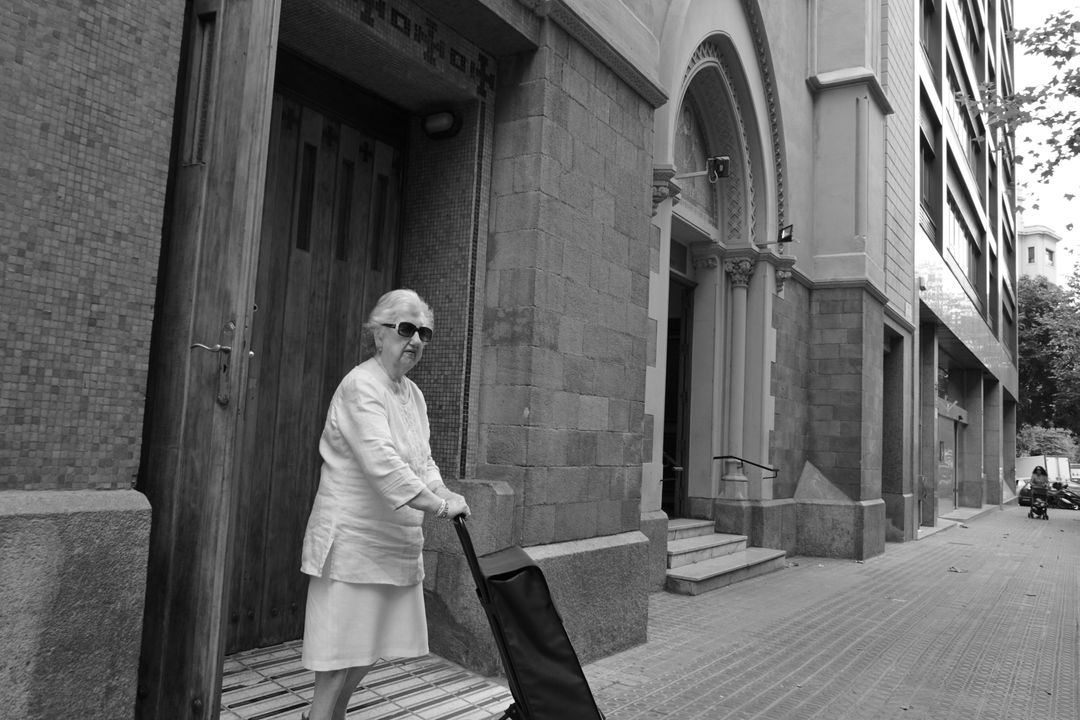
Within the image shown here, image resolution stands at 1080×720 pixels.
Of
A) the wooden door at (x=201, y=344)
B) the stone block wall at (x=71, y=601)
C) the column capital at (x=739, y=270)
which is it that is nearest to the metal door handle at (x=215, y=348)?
the wooden door at (x=201, y=344)

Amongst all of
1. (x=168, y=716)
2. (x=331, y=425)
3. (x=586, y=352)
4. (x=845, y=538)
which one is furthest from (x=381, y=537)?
(x=845, y=538)

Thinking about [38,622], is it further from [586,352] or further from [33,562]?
[586,352]

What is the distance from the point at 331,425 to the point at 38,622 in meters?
1.18

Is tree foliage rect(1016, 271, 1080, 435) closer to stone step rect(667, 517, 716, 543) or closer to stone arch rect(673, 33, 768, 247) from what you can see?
stone arch rect(673, 33, 768, 247)

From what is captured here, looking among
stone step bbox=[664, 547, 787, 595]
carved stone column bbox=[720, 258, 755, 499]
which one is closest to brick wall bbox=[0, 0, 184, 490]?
stone step bbox=[664, 547, 787, 595]

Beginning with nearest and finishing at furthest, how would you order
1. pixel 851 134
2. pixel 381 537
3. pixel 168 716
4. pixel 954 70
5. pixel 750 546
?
pixel 168 716, pixel 381 537, pixel 750 546, pixel 851 134, pixel 954 70

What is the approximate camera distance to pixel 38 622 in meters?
2.54

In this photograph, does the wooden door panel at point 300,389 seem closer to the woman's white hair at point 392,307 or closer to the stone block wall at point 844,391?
the woman's white hair at point 392,307

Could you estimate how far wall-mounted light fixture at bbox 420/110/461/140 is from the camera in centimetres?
548

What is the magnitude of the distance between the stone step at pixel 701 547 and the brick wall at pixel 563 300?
9.73 feet

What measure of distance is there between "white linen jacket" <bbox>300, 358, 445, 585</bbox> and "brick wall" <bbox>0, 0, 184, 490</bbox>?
2.38 ft

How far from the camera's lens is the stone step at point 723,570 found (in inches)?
330

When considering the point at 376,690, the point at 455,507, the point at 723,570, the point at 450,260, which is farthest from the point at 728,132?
the point at 455,507

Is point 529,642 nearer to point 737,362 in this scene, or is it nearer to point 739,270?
point 737,362
